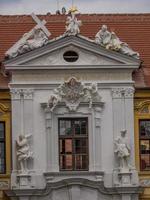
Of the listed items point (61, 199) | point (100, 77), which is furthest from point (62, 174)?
point (100, 77)

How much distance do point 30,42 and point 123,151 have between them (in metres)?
4.93

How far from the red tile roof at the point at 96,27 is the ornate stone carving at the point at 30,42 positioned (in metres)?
1.62

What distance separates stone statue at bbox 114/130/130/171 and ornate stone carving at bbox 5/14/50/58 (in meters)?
4.23

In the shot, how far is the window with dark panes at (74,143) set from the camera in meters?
39.8

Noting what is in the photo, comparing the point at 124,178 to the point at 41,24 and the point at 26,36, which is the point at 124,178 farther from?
the point at 41,24

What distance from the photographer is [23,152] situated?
3925 centimetres

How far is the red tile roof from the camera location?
42.3 metres

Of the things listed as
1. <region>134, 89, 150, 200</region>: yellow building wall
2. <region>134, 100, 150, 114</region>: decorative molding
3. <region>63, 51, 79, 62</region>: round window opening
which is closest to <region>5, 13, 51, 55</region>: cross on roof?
<region>63, 51, 79, 62</region>: round window opening

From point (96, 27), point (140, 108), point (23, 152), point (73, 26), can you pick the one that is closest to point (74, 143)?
point (23, 152)

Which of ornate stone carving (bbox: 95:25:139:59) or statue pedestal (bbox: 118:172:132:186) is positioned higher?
ornate stone carving (bbox: 95:25:139:59)

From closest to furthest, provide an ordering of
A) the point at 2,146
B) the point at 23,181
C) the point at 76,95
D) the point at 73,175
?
the point at 23,181 → the point at 73,175 → the point at 76,95 → the point at 2,146

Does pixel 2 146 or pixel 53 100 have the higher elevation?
pixel 53 100

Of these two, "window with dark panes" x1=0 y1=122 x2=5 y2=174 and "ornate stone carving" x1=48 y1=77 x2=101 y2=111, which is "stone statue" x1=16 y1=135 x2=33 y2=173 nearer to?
"window with dark panes" x1=0 y1=122 x2=5 y2=174

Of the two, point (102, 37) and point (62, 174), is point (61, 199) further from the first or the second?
point (102, 37)
